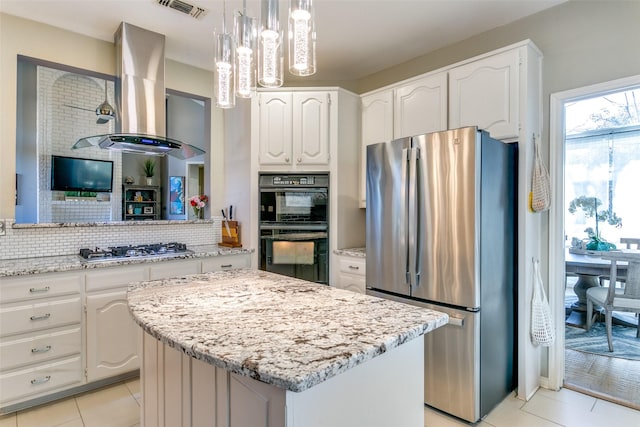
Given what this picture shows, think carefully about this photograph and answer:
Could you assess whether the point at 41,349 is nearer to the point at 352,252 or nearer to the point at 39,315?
the point at 39,315

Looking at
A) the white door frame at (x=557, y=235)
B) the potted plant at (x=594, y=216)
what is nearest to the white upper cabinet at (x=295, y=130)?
the white door frame at (x=557, y=235)

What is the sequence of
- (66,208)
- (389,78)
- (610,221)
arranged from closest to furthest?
1. (389,78)
2. (610,221)
3. (66,208)

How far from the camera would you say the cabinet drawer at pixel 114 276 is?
2377 millimetres

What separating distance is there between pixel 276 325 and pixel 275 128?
236 cm

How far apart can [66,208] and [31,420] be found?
13.9ft

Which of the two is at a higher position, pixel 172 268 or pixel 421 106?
pixel 421 106

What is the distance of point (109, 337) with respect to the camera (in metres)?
2.45

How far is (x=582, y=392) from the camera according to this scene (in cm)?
237

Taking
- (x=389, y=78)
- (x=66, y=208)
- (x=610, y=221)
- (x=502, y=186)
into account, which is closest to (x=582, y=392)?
(x=502, y=186)

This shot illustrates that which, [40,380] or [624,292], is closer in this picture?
[40,380]

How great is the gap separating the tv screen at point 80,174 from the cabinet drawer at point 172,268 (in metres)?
3.51

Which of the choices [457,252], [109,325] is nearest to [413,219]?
[457,252]

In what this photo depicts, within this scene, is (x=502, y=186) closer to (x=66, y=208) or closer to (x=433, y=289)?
(x=433, y=289)

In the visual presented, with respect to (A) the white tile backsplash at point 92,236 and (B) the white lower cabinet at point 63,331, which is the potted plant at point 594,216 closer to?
(A) the white tile backsplash at point 92,236
